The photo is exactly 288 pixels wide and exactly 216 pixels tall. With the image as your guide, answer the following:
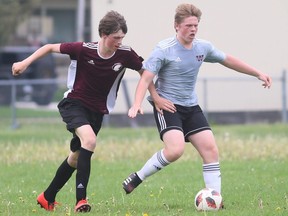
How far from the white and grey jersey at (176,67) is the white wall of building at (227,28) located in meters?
16.6

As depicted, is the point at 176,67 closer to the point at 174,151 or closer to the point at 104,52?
the point at 104,52

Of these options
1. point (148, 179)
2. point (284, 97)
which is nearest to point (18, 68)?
point (148, 179)

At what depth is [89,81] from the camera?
9820 mm

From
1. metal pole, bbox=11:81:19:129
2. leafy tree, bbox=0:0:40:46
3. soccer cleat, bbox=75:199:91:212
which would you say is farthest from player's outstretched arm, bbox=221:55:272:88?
leafy tree, bbox=0:0:40:46

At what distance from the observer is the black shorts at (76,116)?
31.6 feet

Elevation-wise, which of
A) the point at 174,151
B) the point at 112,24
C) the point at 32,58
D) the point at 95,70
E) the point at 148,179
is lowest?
the point at 148,179

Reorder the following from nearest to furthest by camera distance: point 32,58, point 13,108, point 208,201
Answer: point 208,201 < point 32,58 < point 13,108

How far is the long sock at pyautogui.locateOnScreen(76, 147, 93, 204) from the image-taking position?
939cm

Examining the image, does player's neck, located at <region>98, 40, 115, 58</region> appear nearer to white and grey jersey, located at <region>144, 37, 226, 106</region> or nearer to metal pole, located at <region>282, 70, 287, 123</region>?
white and grey jersey, located at <region>144, 37, 226, 106</region>

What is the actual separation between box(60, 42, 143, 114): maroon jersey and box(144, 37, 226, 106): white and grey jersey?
0.68ft

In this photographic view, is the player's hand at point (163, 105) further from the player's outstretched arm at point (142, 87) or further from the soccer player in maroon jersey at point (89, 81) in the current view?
the soccer player in maroon jersey at point (89, 81)

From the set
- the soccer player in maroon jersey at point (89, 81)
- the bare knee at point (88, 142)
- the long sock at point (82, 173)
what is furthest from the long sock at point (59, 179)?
the bare knee at point (88, 142)

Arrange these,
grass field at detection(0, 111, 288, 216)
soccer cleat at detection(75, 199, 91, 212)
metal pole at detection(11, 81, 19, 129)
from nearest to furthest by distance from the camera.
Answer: soccer cleat at detection(75, 199, 91, 212)
grass field at detection(0, 111, 288, 216)
metal pole at detection(11, 81, 19, 129)

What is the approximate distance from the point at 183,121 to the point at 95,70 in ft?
3.17
